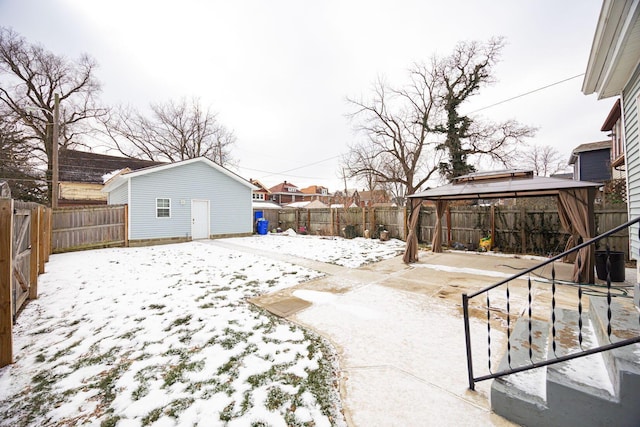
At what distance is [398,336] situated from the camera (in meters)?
3.01

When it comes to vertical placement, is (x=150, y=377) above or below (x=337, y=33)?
below

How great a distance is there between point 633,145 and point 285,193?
39580 mm

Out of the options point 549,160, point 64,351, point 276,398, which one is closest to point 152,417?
point 276,398

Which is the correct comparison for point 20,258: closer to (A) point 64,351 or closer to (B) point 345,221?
(A) point 64,351

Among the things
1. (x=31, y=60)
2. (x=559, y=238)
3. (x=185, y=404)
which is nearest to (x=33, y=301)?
(x=185, y=404)

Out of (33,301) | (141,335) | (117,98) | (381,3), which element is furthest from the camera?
(117,98)

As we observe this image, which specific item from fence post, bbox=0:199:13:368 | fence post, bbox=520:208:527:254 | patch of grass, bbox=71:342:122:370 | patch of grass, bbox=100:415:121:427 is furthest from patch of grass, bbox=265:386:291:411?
fence post, bbox=520:208:527:254

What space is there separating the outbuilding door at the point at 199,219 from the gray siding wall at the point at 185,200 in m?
0.21

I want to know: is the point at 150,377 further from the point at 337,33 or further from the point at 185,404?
the point at 337,33

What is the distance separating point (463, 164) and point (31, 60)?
2862 cm

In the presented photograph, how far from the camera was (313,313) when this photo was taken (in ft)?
12.3

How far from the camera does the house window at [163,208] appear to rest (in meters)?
11.5

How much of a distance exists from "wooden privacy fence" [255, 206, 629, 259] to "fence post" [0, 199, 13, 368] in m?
11.3

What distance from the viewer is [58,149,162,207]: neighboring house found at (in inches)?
733
